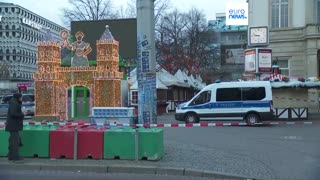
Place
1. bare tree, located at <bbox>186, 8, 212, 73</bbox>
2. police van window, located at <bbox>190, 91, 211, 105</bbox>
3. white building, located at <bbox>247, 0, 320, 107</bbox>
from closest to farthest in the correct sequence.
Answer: police van window, located at <bbox>190, 91, 211, 105</bbox>
white building, located at <bbox>247, 0, 320, 107</bbox>
bare tree, located at <bbox>186, 8, 212, 73</bbox>

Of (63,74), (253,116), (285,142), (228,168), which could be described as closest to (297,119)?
(253,116)

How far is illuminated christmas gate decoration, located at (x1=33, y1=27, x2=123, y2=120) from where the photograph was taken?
28.5 meters

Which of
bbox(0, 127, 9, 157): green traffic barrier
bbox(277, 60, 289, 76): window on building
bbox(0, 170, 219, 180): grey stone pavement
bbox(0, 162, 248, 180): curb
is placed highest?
bbox(277, 60, 289, 76): window on building

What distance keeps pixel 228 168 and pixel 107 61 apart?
61.2 ft

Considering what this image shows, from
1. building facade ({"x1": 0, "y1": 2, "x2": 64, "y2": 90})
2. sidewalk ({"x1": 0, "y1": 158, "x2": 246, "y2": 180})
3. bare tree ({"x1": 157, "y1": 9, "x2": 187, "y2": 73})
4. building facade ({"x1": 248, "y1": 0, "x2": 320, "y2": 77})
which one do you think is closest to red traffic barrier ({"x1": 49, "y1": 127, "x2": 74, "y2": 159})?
sidewalk ({"x1": 0, "y1": 158, "x2": 246, "y2": 180})

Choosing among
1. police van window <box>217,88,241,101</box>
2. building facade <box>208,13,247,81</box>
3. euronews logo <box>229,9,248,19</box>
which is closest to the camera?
police van window <box>217,88,241,101</box>

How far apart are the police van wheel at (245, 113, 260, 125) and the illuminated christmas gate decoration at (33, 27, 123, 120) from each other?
8016 mm

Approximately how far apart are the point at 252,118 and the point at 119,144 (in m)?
14.1

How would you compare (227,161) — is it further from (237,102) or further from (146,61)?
(237,102)

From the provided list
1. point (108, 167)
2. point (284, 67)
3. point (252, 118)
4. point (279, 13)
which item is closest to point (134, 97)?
point (284, 67)

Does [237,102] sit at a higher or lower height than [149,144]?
higher

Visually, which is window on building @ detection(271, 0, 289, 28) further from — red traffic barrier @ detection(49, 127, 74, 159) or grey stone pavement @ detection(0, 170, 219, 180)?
grey stone pavement @ detection(0, 170, 219, 180)

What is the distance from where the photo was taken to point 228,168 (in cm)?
1116

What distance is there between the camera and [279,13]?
43.1 metres
